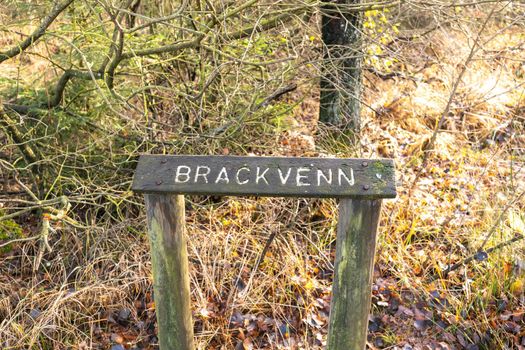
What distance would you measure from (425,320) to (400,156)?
7.05ft

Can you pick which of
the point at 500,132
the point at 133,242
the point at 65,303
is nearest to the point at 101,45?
the point at 133,242

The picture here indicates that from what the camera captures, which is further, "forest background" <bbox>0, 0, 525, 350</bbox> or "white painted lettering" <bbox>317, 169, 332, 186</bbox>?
"forest background" <bbox>0, 0, 525, 350</bbox>

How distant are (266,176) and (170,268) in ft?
2.39

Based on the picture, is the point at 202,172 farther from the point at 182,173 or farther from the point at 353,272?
the point at 353,272

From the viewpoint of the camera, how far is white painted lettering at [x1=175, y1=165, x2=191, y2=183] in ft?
7.19

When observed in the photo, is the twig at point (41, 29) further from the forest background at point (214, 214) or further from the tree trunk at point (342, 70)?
the tree trunk at point (342, 70)

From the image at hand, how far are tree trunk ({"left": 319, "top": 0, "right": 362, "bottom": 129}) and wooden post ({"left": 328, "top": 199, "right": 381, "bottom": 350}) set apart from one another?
2.28 metres

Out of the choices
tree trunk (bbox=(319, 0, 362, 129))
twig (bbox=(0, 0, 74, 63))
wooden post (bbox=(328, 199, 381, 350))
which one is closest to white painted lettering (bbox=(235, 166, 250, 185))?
wooden post (bbox=(328, 199, 381, 350))

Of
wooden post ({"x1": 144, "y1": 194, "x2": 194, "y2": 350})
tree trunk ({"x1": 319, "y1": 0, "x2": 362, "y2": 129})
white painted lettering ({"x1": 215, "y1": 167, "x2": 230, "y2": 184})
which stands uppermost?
tree trunk ({"x1": 319, "y1": 0, "x2": 362, "y2": 129})

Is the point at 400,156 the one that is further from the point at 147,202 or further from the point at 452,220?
the point at 147,202

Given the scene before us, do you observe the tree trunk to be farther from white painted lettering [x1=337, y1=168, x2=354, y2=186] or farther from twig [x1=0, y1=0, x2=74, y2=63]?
white painted lettering [x1=337, y1=168, x2=354, y2=186]

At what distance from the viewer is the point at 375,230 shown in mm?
2217

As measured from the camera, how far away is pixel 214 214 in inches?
159

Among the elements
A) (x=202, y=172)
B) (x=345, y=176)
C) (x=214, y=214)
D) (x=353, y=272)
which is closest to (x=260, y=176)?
(x=202, y=172)
